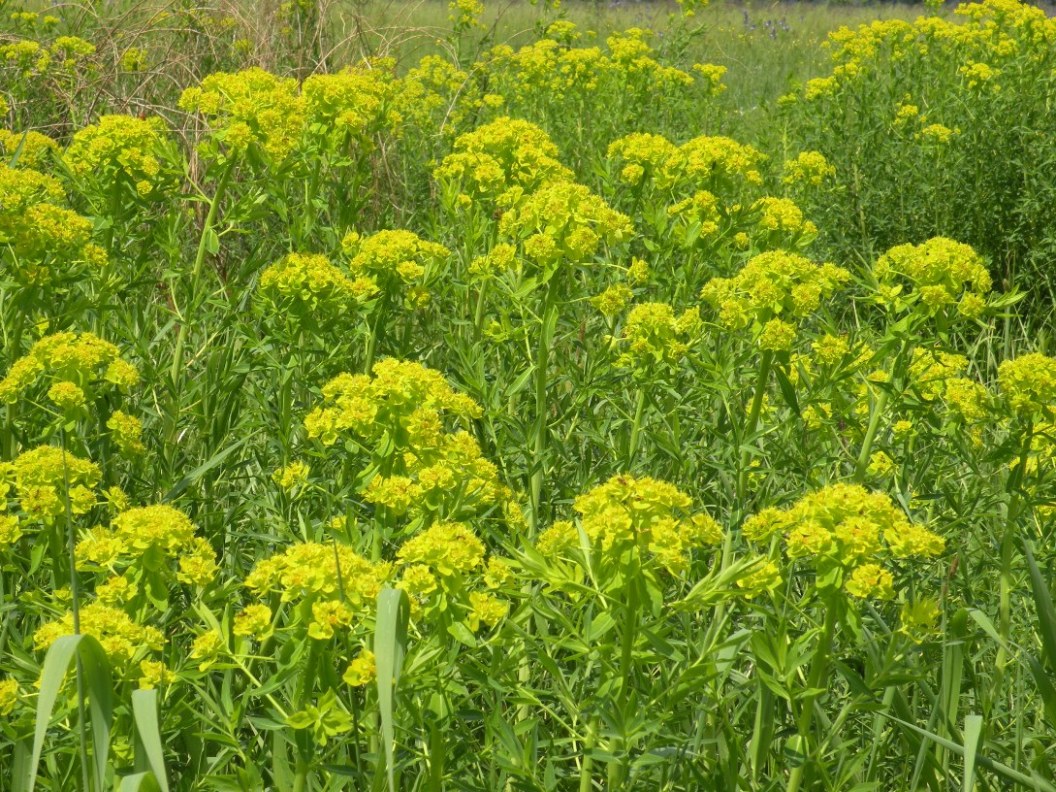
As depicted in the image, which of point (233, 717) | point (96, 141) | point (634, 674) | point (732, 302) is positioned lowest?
point (634, 674)

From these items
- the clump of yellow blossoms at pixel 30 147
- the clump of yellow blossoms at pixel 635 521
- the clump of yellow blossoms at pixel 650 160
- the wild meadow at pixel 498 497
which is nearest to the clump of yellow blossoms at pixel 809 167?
the wild meadow at pixel 498 497

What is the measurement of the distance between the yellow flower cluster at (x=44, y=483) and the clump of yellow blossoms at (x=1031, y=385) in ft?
5.79

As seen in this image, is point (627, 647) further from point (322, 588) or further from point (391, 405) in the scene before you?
point (391, 405)

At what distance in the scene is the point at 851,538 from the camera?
5.80 feet

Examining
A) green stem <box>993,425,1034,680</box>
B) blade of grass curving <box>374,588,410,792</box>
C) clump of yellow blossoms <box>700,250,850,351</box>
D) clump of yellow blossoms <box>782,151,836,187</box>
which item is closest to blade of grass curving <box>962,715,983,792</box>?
green stem <box>993,425,1034,680</box>

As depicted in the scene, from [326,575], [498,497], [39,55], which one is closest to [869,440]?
[498,497]

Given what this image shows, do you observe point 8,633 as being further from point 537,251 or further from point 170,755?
point 537,251

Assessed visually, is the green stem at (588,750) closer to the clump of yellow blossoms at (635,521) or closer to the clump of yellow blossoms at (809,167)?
the clump of yellow blossoms at (635,521)

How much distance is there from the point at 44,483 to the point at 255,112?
53.2 inches

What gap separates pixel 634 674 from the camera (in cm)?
204

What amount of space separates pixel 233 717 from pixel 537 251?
1329mm

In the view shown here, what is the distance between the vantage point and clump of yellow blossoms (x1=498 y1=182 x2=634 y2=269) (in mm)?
2744

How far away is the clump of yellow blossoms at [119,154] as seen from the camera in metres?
2.88

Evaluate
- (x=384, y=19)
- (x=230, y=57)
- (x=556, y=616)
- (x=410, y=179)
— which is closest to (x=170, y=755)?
(x=556, y=616)
